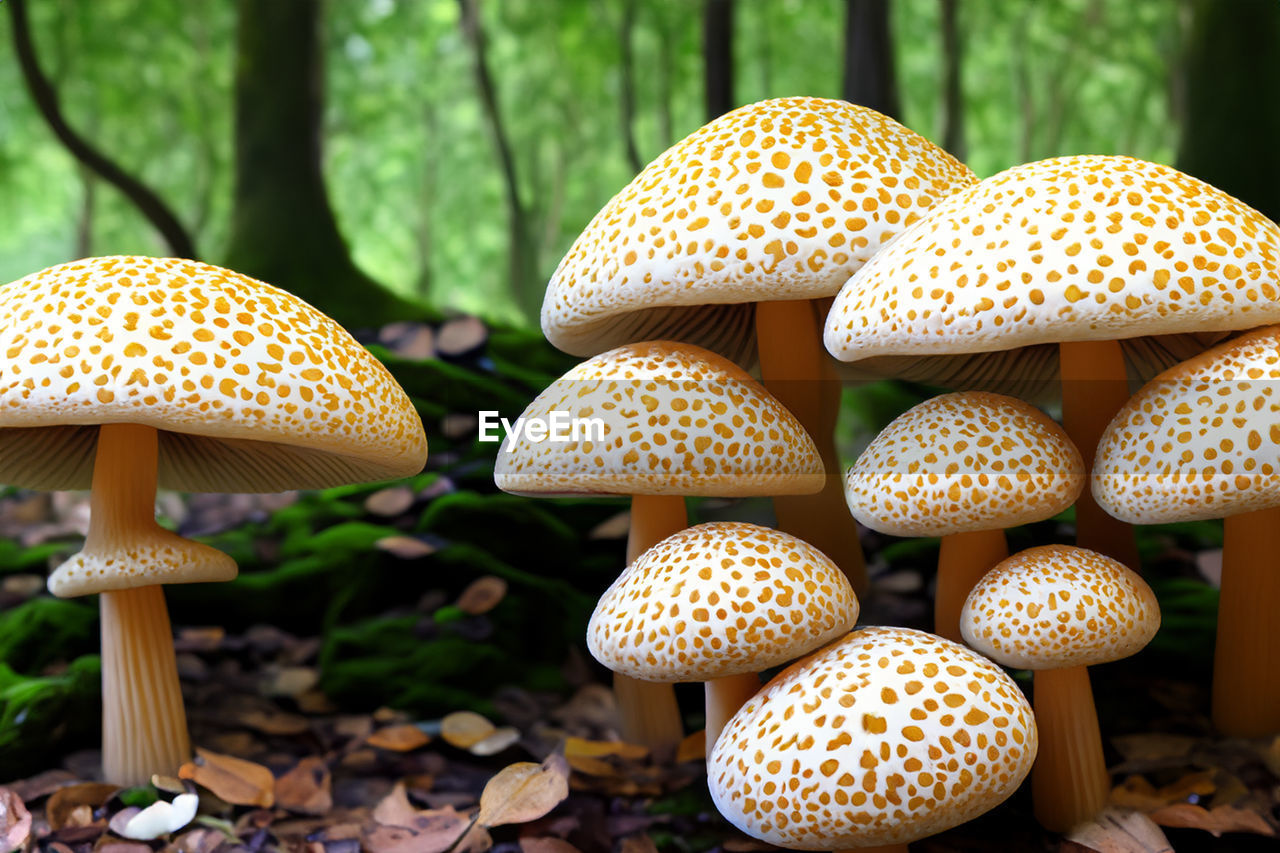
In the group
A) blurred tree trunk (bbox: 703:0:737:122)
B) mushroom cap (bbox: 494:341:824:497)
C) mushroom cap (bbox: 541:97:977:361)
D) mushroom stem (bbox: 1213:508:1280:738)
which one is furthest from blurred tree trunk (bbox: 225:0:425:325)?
mushroom stem (bbox: 1213:508:1280:738)

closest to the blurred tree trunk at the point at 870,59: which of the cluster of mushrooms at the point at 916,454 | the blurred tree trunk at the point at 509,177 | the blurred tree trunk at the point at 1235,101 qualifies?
the blurred tree trunk at the point at 1235,101

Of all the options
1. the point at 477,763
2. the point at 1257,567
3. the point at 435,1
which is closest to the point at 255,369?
the point at 477,763

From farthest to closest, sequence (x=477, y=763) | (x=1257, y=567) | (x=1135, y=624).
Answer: (x=477, y=763), (x=1257, y=567), (x=1135, y=624)

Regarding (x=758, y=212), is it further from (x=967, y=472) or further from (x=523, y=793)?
(x=523, y=793)

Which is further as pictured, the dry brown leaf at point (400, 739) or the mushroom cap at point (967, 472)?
the dry brown leaf at point (400, 739)

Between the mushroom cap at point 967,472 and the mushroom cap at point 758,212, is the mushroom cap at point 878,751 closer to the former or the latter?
the mushroom cap at point 967,472

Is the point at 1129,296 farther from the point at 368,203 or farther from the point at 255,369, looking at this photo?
the point at 368,203
